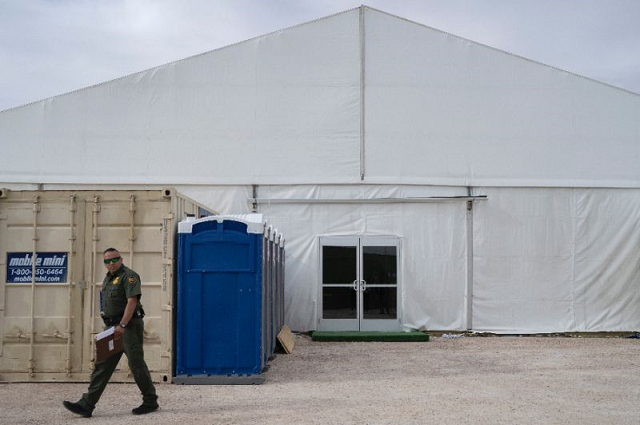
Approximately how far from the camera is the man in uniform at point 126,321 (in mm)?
8352

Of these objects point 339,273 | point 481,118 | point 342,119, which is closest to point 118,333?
point 339,273

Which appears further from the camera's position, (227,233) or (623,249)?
(623,249)

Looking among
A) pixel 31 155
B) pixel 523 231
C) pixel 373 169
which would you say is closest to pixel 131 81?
pixel 31 155

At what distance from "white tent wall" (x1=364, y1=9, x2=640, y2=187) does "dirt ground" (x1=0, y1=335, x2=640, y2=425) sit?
523 centimetres

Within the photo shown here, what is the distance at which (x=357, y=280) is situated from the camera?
1794cm

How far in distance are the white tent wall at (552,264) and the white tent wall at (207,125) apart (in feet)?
12.7

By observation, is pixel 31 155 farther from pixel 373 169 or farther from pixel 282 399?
pixel 282 399

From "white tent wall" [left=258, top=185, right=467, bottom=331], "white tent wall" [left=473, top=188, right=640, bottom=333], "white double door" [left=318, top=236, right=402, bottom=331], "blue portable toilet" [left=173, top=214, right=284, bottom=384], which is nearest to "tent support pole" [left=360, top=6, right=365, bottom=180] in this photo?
"white tent wall" [left=258, top=185, right=467, bottom=331]

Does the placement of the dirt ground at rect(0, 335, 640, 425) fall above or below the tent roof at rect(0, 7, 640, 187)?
below

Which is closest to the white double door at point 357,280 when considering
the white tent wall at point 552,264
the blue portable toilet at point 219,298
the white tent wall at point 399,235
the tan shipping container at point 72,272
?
the white tent wall at point 399,235

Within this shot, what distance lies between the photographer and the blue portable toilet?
10.8 metres

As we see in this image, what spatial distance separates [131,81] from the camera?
1798cm

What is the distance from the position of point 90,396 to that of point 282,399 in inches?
96.4

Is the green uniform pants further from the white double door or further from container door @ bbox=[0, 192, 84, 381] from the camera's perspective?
the white double door
